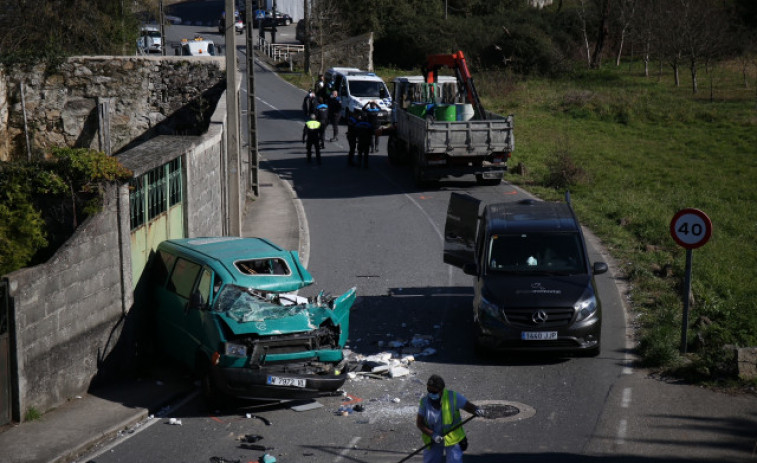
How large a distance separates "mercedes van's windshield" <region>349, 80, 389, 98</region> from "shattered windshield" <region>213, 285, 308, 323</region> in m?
26.0

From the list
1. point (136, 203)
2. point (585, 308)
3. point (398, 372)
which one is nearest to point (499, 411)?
point (398, 372)

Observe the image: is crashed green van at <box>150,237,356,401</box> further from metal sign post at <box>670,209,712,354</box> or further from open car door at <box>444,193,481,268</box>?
metal sign post at <box>670,209,712,354</box>

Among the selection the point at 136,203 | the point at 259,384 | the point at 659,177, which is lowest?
the point at 259,384

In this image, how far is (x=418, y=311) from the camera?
50.1 ft


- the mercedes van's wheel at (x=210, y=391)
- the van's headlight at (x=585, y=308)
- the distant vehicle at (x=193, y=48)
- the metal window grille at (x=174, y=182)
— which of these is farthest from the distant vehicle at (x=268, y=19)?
the mercedes van's wheel at (x=210, y=391)

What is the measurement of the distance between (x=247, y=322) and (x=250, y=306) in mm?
481

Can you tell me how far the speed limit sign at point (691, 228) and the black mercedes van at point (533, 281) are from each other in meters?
1.17

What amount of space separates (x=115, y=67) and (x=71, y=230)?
1286cm

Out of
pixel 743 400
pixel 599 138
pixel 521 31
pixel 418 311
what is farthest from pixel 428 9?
pixel 743 400

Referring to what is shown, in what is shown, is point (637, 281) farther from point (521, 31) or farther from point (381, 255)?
point (521, 31)

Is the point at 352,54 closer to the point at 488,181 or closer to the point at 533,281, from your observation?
the point at 488,181

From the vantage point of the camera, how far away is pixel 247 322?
426 inches

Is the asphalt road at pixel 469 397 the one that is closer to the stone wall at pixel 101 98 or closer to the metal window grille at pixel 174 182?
the metal window grille at pixel 174 182

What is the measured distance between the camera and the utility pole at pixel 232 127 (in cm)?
1861
